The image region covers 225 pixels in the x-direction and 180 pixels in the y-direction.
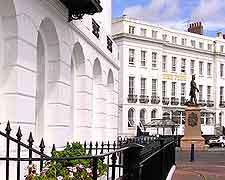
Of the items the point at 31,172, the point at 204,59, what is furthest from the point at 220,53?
the point at 31,172

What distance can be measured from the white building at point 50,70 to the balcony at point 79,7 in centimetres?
16

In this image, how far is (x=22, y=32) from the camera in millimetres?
9359

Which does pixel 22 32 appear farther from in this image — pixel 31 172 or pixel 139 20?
pixel 139 20

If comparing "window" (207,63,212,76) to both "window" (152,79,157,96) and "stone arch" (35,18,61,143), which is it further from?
"stone arch" (35,18,61,143)

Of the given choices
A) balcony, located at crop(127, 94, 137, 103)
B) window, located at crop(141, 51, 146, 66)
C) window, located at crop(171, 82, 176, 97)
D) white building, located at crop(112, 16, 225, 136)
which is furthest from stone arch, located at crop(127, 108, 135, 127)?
window, located at crop(171, 82, 176, 97)

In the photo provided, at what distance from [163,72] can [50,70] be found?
51.8 meters

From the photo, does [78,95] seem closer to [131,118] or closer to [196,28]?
[131,118]

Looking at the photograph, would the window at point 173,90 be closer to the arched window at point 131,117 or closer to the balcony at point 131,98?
the balcony at point 131,98

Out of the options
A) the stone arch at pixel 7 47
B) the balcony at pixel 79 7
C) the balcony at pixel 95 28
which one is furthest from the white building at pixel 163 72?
the stone arch at pixel 7 47

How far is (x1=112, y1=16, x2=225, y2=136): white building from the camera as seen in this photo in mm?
58875

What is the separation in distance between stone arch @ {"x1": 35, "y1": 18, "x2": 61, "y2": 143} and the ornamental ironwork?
24.2 metres

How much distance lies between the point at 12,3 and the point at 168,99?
55.2 meters

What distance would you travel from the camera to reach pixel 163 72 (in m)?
63.4

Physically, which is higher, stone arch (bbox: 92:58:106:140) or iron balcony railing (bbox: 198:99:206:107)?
iron balcony railing (bbox: 198:99:206:107)
